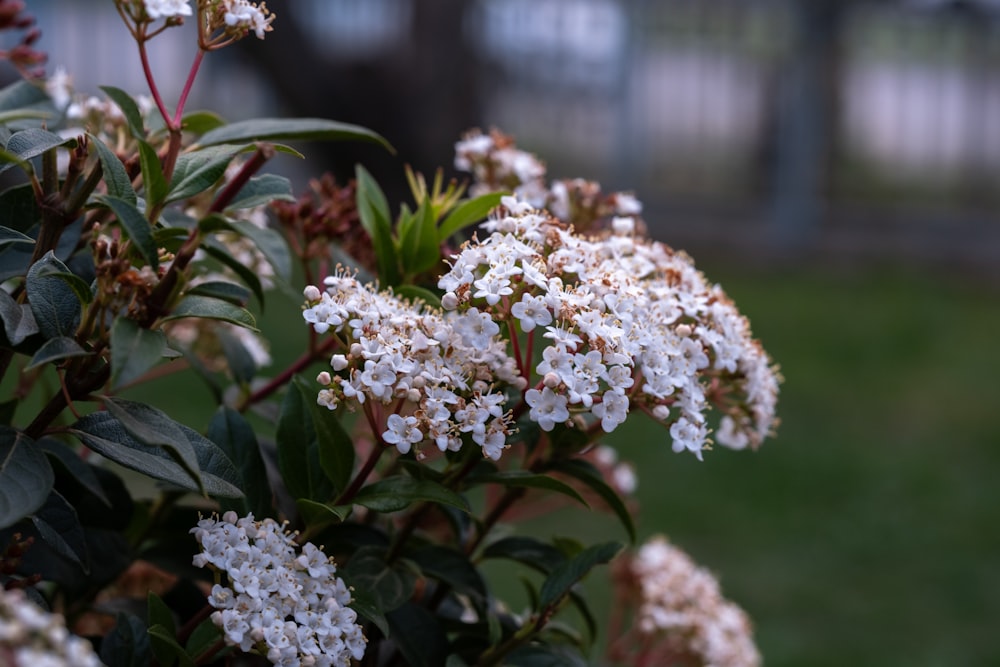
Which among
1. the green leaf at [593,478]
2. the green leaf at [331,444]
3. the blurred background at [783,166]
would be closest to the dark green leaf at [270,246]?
the green leaf at [331,444]

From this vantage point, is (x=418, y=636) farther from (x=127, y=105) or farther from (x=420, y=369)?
(x=127, y=105)

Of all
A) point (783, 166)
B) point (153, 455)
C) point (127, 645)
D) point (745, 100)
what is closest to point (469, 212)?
point (153, 455)

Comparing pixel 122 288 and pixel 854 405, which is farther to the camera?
pixel 854 405

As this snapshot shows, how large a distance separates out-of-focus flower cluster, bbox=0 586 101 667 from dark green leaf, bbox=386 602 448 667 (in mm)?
450

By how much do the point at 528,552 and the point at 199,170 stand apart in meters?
0.50

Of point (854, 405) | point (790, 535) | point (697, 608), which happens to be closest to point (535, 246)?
point (697, 608)

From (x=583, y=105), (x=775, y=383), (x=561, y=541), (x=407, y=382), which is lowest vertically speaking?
(x=583, y=105)

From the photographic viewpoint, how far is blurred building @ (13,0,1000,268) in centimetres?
820

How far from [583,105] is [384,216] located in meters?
7.89

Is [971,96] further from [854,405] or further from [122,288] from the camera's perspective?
[122,288]

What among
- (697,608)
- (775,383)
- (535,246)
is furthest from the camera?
(697,608)

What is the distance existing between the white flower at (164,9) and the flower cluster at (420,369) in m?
0.25

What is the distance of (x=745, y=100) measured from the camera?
8.80 m

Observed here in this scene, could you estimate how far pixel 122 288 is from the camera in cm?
91
